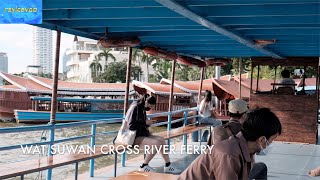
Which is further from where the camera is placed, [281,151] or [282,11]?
[281,151]

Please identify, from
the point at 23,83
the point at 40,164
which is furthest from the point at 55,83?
the point at 23,83

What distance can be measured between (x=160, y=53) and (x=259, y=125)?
248 inches

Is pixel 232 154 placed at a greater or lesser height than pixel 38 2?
lesser

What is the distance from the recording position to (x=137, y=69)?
55.5 m

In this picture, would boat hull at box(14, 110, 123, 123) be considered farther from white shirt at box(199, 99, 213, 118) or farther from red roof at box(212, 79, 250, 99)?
white shirt at box(199, 99, 213, 118)

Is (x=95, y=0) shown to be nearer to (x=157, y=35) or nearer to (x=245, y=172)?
(x=157, y=35)

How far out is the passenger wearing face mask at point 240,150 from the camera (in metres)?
1.82

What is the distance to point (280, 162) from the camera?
7.45 meters

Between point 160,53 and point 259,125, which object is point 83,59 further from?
point 259,125

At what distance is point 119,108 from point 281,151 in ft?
64.8

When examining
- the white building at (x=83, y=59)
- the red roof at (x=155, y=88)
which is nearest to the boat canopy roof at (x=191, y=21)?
the red roof at (x=155, y=88)

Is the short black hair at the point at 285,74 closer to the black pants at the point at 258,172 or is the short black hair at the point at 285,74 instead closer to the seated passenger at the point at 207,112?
the seated passenger at the point at 207,112

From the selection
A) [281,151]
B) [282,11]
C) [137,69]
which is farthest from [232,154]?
[137,69]

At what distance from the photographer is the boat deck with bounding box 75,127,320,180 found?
641 centimetres
